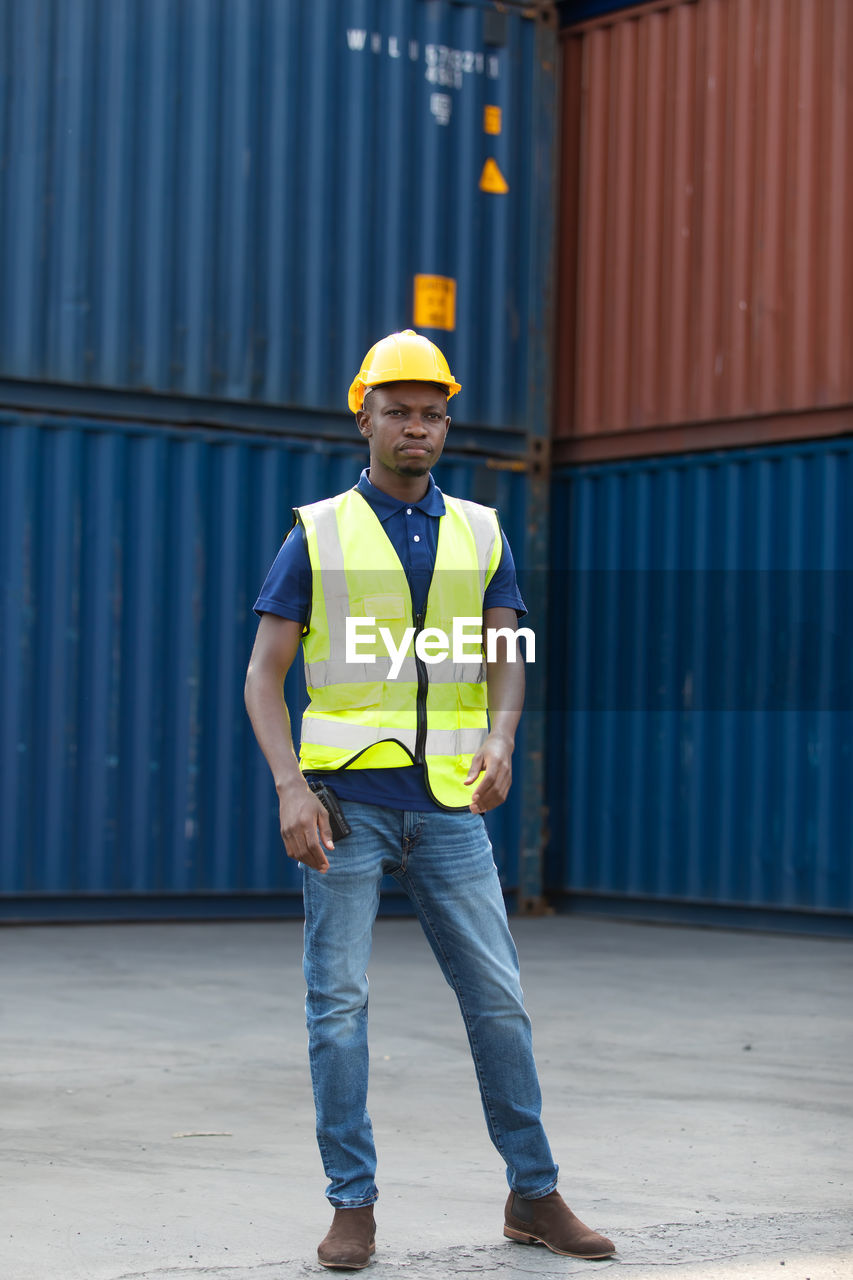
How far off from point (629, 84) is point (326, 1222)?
926 centimetres

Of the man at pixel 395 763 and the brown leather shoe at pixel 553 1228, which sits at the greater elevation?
the man at pixel 395 763


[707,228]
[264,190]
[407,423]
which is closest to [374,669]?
[407,423]

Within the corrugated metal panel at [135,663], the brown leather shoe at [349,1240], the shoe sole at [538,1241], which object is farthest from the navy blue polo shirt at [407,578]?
the corrugated metal panel at [135,663]

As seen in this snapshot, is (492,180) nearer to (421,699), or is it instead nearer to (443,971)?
(421,699)

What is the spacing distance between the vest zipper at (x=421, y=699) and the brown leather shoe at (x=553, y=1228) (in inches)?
39.8

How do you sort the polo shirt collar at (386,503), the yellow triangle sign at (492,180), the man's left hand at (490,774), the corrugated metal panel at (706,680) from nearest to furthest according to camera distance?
the man's left hand at (490,774), the polo shirt collar at (386,503), the corrugated metal panel at (706,680), the yellow triangle sign at (492,180)

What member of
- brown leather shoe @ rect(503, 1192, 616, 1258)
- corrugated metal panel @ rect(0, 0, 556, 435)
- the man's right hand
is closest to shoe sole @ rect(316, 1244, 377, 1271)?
brown leather shoe @ rect(503, 1192, 616, 1258)

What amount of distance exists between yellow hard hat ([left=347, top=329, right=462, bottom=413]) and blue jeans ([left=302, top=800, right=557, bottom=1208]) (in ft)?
3.03

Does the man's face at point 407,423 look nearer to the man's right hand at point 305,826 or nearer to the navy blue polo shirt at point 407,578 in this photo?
the navy blue polo shirt at point 407,578

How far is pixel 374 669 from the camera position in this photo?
3.84 m

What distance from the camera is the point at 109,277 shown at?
10.4 m

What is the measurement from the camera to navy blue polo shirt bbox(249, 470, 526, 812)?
149 inches

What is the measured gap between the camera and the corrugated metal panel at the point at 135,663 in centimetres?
1011

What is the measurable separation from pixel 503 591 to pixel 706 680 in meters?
7.12
